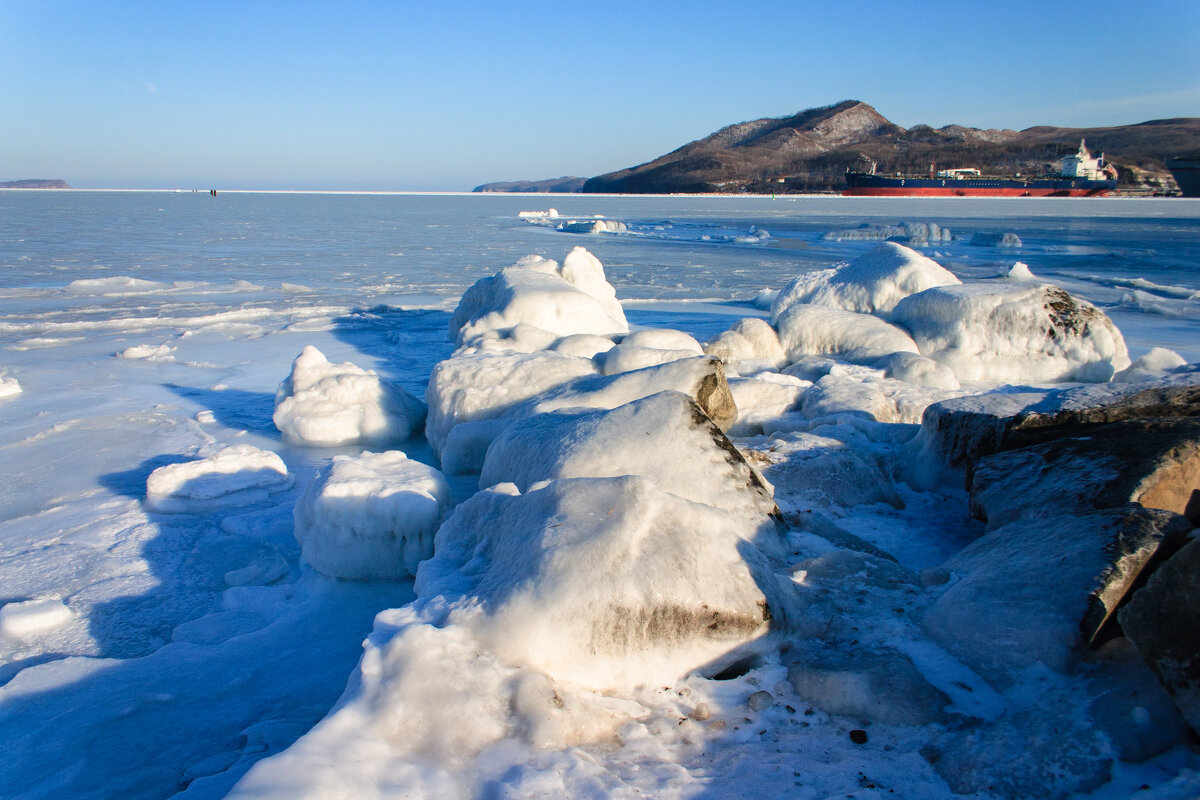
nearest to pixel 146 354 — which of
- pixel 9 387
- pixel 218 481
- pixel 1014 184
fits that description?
pixel 9 387

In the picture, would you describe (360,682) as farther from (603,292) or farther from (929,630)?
(603,292)

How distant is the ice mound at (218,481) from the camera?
3426 mm

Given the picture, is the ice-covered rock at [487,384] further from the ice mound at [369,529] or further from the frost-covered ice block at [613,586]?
the frost-covered ice block at [613,586]

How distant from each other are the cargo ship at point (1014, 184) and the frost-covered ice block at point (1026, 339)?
63.4 m

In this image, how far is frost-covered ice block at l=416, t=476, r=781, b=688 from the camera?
1812 mm

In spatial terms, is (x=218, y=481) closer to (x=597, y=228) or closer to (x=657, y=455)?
(x=657, y=455)

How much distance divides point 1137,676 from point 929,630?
51 cm

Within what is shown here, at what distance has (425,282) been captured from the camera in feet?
38.9

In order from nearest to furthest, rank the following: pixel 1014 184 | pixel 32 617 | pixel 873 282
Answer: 1. pixel 32 617
2. pixel 873 282
3. pixel 1014 184

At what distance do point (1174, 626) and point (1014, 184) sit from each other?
72.8m

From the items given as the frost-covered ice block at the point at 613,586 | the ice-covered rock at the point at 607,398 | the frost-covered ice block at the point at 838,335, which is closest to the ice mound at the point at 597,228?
the frost-covered ice block at the point at 838,335

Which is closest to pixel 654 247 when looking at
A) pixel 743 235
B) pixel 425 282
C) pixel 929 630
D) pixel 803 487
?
pixel 743 235

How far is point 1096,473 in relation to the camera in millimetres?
2281

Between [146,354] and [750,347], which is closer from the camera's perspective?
[750,347]
